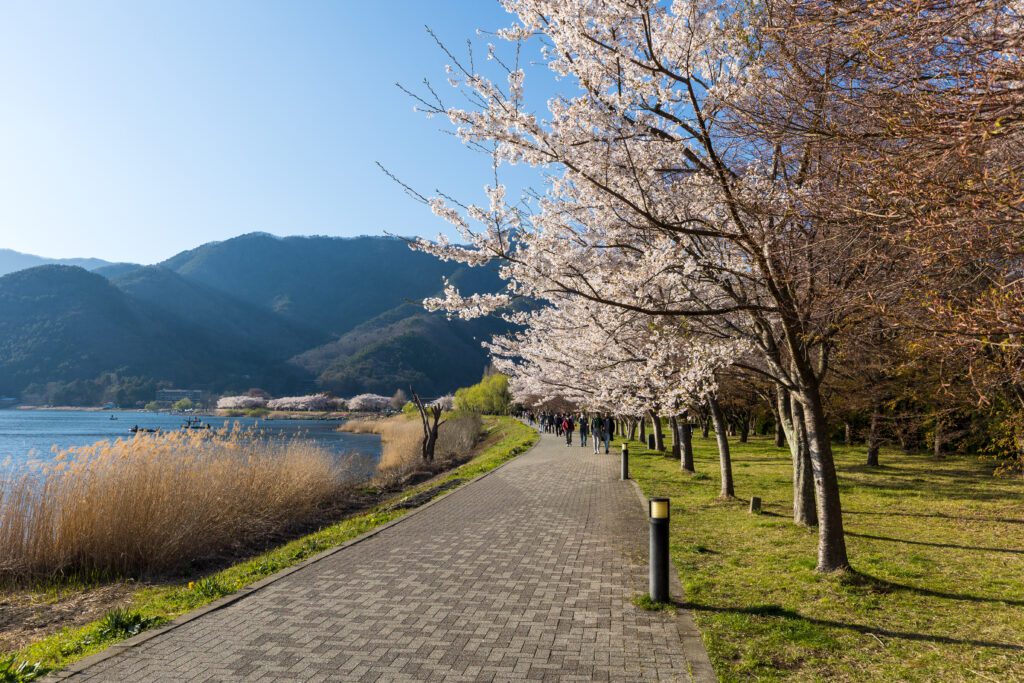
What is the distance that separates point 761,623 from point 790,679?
1230 millimetres

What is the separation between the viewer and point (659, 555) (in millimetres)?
6371

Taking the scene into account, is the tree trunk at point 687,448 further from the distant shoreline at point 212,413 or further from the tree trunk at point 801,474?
the distant shoreline at point 212,413

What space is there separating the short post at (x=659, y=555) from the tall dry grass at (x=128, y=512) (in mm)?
7466

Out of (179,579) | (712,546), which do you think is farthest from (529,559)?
(179,579)

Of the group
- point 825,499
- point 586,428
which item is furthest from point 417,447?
point 825,499

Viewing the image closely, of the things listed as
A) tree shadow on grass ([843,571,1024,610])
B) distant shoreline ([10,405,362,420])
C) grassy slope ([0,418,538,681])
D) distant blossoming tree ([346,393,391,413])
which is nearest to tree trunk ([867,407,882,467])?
tree shadow on grass ([843,571,1024,610])

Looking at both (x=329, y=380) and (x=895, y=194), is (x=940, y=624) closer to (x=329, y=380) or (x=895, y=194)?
(x=895, y=194)

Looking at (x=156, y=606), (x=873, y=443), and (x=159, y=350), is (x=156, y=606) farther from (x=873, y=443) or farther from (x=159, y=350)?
(x=159, y=350)

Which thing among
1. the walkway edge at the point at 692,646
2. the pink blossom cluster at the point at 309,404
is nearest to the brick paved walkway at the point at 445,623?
the walkway edge at the point at 692,646

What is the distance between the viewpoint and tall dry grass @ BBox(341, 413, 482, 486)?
2556cm

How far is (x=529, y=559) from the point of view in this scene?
8.21 m

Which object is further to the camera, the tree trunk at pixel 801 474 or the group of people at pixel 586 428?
the group of people at pixel 586 428

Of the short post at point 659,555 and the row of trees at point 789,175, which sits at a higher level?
the row of trees at point 789,175

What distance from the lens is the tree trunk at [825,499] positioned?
295 inches
